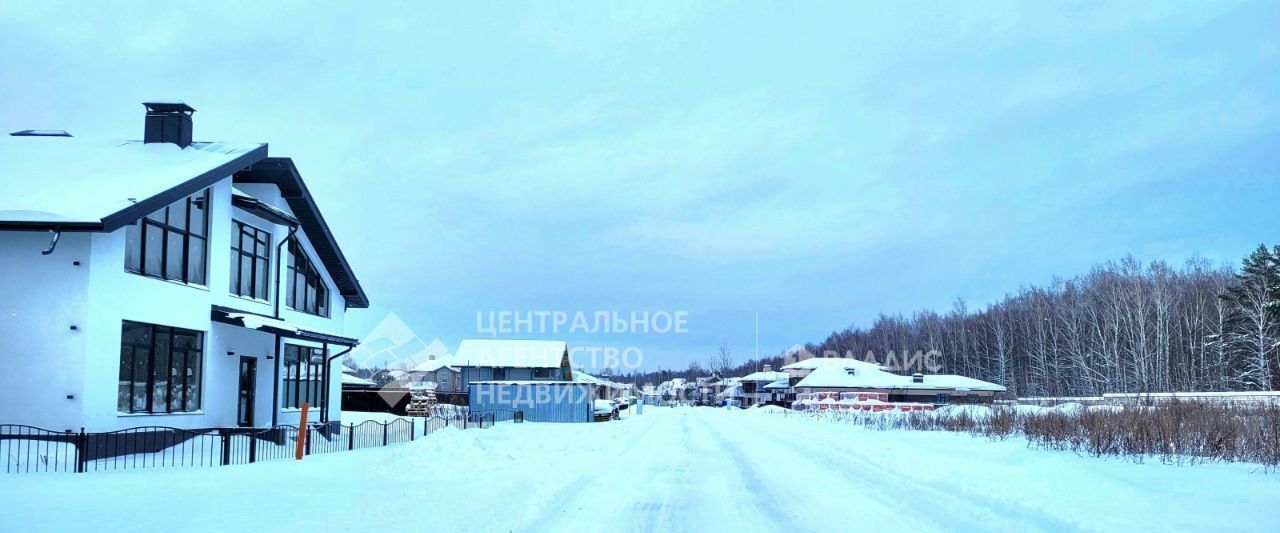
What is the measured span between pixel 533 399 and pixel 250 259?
25509mm

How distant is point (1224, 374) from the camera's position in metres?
61.6

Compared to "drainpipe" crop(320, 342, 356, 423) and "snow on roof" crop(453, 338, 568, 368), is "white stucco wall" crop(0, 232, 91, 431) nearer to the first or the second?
"drainpipe" crop(320, 342, 356, 423)

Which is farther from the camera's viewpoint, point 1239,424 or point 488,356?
point 488,356

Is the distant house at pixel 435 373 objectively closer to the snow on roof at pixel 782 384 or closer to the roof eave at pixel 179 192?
the snow on roof at pixel 782 384

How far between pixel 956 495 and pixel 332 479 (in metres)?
10.1

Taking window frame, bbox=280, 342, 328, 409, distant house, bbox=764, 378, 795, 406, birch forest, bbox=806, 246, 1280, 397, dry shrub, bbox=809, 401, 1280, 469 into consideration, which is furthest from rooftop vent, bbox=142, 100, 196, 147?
distant house, bbox=764, 378, 795, 406

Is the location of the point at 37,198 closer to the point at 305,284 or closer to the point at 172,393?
the point at 172,393

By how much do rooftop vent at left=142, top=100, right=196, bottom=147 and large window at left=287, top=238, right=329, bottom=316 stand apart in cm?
500

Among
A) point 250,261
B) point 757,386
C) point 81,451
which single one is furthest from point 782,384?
point 81,451

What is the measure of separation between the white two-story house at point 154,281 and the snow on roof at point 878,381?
60.8 m

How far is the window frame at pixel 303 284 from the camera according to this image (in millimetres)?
26781

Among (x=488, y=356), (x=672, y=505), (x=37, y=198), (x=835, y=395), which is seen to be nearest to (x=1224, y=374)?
(x=835, y=395)

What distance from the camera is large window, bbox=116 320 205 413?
18.2 metres

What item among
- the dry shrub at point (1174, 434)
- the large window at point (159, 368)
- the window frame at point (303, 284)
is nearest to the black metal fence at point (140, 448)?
the large window at point (159, 368)
